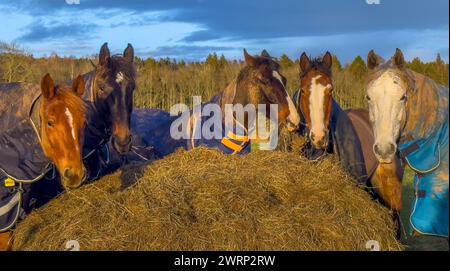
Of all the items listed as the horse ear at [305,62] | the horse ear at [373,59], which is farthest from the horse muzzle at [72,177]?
the horse ear at [373,59]

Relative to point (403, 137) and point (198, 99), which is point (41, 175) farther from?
point (198, 99)

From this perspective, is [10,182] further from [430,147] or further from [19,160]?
[430,147]

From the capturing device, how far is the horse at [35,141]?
4219 mm

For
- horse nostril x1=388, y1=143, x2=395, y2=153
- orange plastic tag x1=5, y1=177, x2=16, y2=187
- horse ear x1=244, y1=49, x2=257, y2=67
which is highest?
horse ear x1=244, y1=49, x2=257, y2=67

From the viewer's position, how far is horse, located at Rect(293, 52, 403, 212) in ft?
17.6

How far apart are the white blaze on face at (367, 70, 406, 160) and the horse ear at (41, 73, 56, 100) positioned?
8.43ft

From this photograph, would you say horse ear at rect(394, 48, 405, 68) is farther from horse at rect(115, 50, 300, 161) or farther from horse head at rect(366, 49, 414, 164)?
horse at rect(115, 50, 300, 161)

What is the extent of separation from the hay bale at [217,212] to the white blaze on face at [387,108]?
0.46m

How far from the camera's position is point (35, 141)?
4.57 meters

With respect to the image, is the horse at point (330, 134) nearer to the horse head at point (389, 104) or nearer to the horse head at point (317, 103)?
the horse head at point (317, 103)

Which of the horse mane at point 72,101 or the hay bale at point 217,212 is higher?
the horse mane at point 72,101

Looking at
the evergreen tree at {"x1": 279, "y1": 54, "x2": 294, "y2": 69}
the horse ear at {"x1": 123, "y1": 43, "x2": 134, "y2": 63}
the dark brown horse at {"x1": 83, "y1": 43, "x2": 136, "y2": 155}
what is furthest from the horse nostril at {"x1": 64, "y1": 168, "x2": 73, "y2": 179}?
the evergreen tree at {"x1": 279, "y1": 54, "x2": 294, "y2": 69}

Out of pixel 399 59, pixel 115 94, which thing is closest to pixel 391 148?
pixel 399 59
